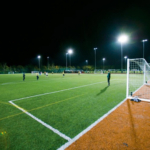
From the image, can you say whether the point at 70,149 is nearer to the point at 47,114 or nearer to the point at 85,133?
the point at 85,133

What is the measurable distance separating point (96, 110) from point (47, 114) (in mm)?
2238

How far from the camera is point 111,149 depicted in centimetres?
251

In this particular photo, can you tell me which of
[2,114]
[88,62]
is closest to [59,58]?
[88,62]

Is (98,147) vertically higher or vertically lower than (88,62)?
lower

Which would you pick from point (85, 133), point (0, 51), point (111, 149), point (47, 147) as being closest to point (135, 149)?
point (111, 149)

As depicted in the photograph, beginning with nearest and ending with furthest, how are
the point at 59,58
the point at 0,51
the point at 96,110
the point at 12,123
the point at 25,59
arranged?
1. the point at 12,123
2. the point at 96,110
3. the point at 0,51
4. the point at 25,59
5. the point at 59,58

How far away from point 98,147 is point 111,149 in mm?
309

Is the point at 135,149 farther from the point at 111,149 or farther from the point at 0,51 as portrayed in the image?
the point at 0,51

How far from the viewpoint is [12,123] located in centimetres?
373

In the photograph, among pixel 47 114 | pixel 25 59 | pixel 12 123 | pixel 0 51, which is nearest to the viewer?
pixel 12 123

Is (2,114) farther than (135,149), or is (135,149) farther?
(2,114)

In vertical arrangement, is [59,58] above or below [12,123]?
above

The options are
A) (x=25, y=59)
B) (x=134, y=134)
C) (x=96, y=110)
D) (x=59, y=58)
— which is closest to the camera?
(x=134, y=134)

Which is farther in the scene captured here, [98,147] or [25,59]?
[25,59]
